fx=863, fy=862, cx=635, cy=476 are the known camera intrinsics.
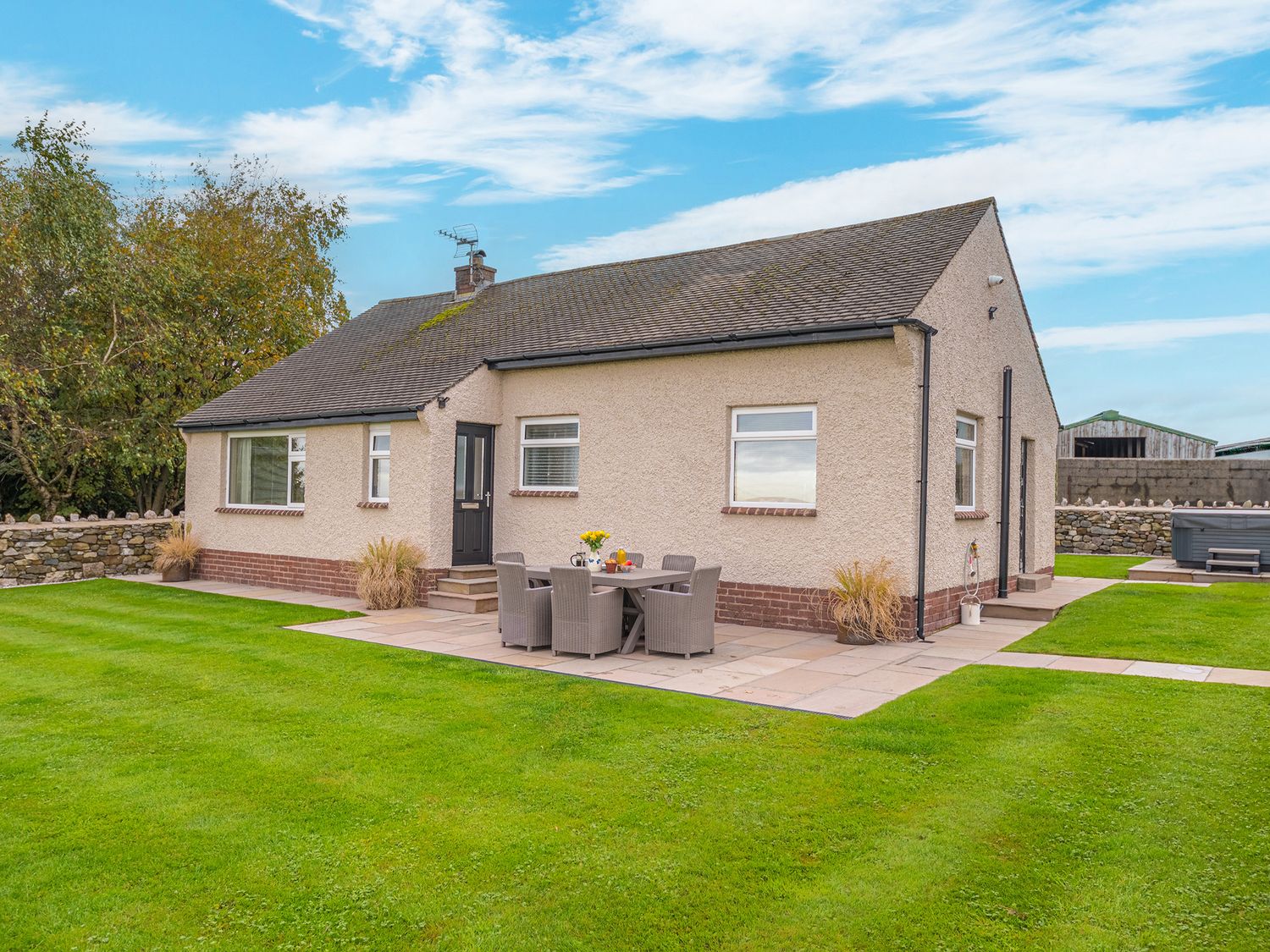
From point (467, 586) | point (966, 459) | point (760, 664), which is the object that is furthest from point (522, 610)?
point (966, 459)

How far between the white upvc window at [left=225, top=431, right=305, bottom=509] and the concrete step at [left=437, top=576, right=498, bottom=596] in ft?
13.1

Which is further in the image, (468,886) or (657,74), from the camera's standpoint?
(657,74)

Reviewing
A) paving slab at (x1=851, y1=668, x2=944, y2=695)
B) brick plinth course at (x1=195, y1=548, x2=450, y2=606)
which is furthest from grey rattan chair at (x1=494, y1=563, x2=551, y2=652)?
brick plinth course at (x1=195, y1=548, x2=450, y2=606)

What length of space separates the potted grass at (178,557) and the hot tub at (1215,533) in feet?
63.4

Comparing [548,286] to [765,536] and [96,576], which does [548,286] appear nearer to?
[765,536]

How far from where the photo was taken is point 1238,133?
43.3ft

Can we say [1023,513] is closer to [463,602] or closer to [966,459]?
[966,459]

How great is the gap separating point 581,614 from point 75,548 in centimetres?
1308

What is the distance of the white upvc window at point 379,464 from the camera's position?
46.3ft

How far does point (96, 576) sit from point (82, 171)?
8.80 m

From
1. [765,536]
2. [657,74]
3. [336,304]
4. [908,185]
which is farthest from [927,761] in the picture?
[336,304]

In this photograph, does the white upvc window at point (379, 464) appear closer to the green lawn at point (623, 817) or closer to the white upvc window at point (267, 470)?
the white upvc window at point (267, 470)

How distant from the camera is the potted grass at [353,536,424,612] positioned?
42.0ft

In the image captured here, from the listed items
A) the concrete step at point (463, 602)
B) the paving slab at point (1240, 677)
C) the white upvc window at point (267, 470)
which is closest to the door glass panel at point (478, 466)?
the concrete step at point (463, 602)
